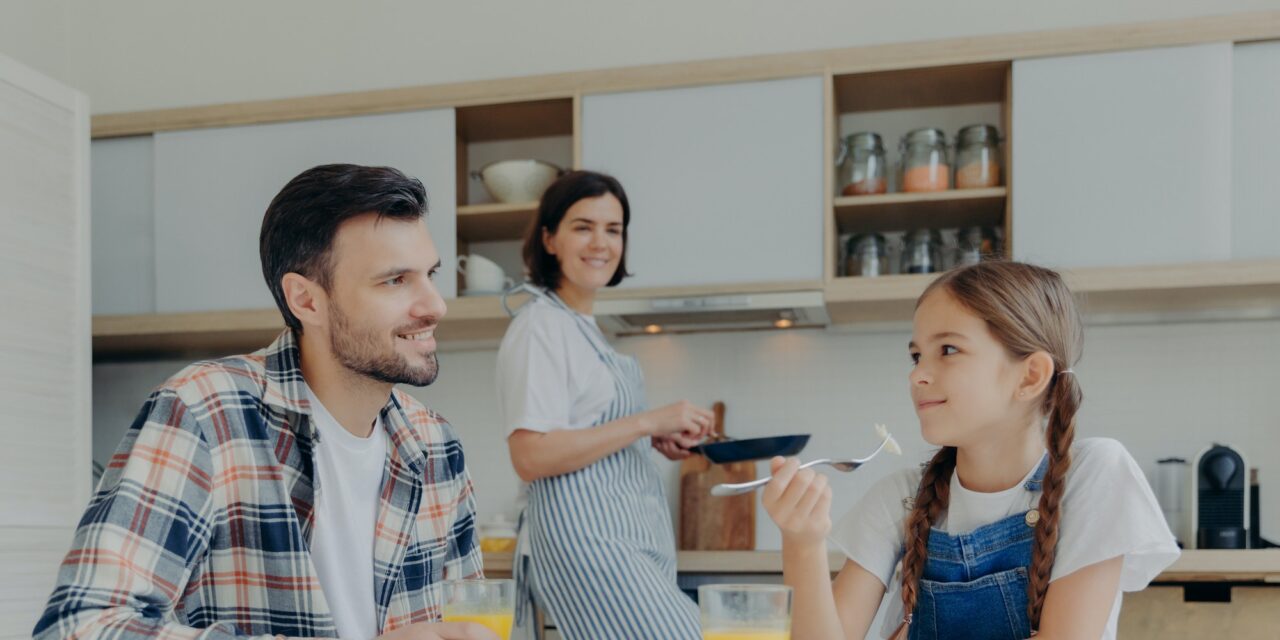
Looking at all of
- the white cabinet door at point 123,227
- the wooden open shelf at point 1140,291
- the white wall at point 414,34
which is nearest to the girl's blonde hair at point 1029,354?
the wooden open shelf at point 1140,291

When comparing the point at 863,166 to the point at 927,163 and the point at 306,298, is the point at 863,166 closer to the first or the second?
the point at 927,163

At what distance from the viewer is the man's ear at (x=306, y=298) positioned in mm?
1502

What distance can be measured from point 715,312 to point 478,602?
222 centimetres

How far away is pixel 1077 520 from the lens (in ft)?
4.80

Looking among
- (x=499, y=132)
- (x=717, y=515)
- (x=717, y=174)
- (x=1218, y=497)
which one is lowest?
(x=717, y=515)

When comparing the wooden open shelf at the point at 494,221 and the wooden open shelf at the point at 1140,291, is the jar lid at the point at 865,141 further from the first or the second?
the wooden open shelf at the point at 494,221

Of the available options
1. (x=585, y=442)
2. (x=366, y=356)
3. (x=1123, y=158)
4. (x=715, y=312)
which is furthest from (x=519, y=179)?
(x=366, y=356)

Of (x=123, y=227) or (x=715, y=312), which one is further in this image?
(x=123, y=227)

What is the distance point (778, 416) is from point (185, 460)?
2460 millimetres

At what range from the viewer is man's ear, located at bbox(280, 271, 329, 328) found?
4.93 ft

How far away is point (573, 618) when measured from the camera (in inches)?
89.2

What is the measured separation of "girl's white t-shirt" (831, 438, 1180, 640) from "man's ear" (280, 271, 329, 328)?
28.6 inches

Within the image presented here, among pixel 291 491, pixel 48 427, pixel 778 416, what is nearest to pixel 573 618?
pixel 291 491

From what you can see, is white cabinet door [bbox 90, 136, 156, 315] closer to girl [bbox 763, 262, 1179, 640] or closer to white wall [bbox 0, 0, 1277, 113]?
white wall [bbox 0, 0, 1277, 113]
